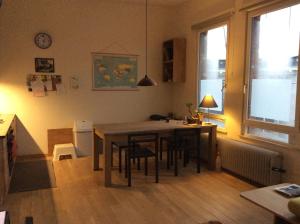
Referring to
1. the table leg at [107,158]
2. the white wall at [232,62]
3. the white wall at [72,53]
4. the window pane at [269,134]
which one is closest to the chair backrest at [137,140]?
the table leg at [107,158]

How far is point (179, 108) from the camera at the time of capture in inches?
219

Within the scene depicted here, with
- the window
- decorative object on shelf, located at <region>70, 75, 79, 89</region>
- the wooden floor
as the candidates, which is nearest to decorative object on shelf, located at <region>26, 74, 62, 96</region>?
decorative object on shelf, located at <region>70, 75, 79, 89</region>

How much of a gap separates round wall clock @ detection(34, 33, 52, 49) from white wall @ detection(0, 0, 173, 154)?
0.07 metres

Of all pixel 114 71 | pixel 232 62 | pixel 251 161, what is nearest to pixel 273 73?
pixel 232 62

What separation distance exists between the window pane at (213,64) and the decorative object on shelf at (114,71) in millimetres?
1337

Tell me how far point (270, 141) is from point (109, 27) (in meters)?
3.42

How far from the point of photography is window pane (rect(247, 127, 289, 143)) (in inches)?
132

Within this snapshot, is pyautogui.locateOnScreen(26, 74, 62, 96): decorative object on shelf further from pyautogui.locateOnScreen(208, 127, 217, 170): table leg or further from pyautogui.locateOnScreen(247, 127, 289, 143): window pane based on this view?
pyautogui.locateOnScreen(247, 127, 289, 143): window pane

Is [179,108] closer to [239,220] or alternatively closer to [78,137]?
[78,137]

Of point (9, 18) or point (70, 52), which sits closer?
point (9, 18)

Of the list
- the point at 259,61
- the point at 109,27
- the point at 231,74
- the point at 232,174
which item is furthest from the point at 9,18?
the point at 232,174

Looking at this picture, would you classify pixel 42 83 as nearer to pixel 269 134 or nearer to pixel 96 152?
pixel 96 152

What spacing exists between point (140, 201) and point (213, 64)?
2607 mm

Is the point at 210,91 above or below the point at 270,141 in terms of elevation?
above
